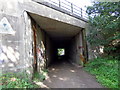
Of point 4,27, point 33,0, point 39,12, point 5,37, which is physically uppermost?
point 33,0

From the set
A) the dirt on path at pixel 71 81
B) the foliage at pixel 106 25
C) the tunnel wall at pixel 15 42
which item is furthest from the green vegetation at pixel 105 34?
the tunnel wall at pixel 15 42

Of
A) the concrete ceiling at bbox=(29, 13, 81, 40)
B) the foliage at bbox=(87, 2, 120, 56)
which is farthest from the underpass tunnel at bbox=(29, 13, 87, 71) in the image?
the foliage at bbox=(87, 2, 120, 56)

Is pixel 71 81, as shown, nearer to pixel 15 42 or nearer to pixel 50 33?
pixel 15 42

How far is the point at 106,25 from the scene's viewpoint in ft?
18.8

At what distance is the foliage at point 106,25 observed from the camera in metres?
5.55

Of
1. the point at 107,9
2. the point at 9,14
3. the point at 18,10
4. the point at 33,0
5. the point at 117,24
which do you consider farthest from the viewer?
the point at 107,9

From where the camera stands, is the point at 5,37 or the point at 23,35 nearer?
the point at 5,37

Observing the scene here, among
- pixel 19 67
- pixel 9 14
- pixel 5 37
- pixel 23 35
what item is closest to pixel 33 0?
pixel 9 14

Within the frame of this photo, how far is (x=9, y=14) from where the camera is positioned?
347 cm

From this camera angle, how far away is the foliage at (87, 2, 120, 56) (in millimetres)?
5547

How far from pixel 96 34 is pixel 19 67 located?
6.01 meters

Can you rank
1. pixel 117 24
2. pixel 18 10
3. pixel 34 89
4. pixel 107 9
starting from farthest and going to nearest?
pixel 107 9
pixel 117 24
pixel 18 10
pixel 34 89

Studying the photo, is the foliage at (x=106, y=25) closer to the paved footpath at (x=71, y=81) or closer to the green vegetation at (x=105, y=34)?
the green vegetation at (x=105, y=34)

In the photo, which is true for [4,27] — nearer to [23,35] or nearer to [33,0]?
[23,35]
